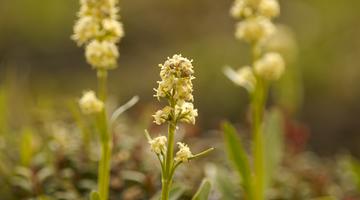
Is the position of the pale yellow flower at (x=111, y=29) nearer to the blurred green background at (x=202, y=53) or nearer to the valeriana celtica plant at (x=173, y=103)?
the valeriana celtica plant at (x=173, y=103)

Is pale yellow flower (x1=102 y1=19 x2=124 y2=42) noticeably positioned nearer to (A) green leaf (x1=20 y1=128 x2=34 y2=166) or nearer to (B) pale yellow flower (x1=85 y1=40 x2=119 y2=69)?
(B) pale yellow flower (x1=85 y1=40 x2=119 y2=69)

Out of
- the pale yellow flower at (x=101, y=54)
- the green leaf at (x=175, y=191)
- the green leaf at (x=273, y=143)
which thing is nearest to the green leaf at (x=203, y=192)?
the green leaf at (x=175, y=191)

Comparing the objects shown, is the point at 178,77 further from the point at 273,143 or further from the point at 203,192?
the point at 273,143

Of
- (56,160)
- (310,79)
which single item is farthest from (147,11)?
(56,160)

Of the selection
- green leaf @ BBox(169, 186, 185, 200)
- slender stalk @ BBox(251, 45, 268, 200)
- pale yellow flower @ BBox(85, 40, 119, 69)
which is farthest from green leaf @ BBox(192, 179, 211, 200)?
slender stalk @ BBox(251, 45, 268, 200)

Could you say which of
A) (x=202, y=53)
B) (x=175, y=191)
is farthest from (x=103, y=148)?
(x=202, y=53)

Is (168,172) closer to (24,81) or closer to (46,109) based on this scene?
(46,109)
